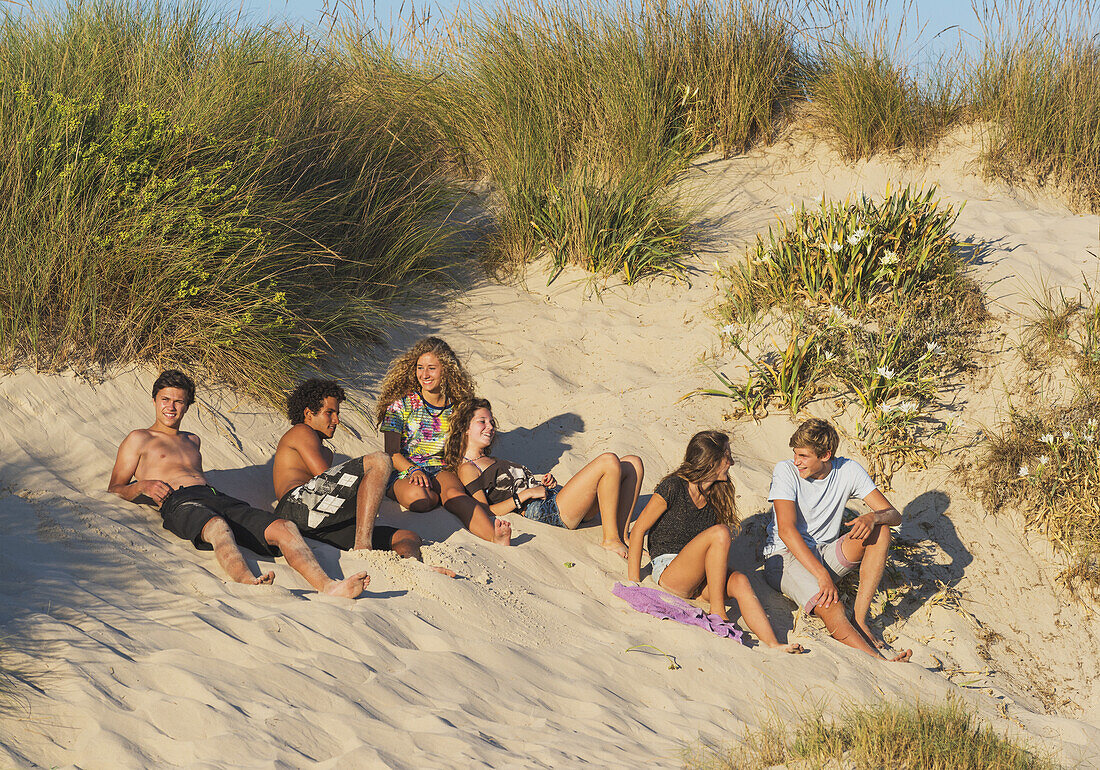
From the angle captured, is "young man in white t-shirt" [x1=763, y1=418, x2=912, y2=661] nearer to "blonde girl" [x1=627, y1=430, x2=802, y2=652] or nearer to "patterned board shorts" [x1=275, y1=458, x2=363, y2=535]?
"blonde girl" [x1=627, y1=430, x2=802, y2=652]

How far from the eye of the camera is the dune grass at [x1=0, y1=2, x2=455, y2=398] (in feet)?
18.2

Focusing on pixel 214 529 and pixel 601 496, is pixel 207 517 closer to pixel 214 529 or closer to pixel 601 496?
pixel 214 529

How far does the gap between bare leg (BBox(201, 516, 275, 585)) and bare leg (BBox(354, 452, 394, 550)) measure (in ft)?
1.76

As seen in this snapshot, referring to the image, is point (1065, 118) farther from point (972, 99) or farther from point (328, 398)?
point (328, 398)

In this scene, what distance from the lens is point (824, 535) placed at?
17.3 ft

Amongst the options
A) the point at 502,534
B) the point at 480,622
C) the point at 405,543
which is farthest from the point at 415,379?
the point at 480,622

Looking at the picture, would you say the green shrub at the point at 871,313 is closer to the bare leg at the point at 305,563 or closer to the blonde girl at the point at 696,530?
the blonde girl at the point at 696,530

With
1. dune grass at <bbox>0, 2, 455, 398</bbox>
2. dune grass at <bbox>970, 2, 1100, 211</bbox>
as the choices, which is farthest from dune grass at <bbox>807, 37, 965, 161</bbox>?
dune grass at <bbox>0, 2, 455, 398</bbox>

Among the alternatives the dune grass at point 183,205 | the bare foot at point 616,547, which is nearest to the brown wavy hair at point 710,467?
the bare foot at point 616,547

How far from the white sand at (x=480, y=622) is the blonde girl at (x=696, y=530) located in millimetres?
309

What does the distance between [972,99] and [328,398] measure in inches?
289

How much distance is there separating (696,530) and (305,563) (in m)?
1.95

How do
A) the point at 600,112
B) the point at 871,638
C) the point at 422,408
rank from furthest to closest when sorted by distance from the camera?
the point at 600,112 → the point at 422,408 → the point at 871,638

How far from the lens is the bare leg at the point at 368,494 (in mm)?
4672
